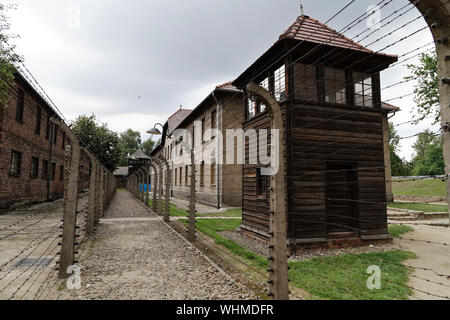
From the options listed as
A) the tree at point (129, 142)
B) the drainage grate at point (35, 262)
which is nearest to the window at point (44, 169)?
the drainage grate at point (35, 262)

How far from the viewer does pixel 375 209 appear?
766 centimetres

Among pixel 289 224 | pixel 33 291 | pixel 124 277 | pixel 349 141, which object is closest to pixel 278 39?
pixel 349 141

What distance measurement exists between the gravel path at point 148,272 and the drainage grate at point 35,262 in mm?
599

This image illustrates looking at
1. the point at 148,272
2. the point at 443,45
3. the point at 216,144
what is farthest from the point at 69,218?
the point at 216,144

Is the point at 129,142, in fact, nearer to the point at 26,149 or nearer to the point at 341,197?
the point at 26,149

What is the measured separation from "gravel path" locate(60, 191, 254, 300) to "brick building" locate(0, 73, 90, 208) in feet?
19.0

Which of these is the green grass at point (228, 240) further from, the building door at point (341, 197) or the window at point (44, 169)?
the window at point (44, 169)

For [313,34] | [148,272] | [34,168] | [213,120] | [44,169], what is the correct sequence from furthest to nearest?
[44,169] → [213,120] → [34,168] → [313,34] → [148,272]

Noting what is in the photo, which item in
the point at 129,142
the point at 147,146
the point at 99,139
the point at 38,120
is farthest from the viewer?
the point at 147,146

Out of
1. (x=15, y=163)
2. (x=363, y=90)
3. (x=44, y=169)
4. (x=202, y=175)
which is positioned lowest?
(x=202, y=175)

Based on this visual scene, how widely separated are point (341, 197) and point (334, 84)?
335 centimetres

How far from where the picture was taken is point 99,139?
28734 millimetres

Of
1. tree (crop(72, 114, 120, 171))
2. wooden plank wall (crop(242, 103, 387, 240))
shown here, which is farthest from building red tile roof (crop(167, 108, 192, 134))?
wooden plank wall (crop(242, 103, 387, 240))
